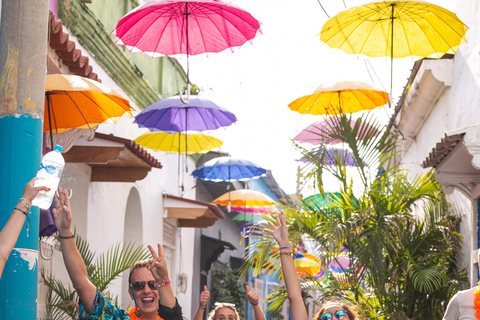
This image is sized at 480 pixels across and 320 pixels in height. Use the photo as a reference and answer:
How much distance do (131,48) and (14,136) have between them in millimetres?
4668

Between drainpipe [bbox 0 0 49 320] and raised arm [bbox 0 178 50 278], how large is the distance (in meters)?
1.18

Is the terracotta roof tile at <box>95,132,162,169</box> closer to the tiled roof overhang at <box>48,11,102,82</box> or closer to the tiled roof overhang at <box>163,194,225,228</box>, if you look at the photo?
the tiled roof overhang at <box>48,11,102,82</box>

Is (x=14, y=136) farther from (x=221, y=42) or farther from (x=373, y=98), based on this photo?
(x=373, y=98)

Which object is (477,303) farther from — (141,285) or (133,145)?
(133,145)

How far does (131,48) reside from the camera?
8672 millimetres

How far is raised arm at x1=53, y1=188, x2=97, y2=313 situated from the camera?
138 inches

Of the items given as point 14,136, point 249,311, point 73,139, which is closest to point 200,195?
point 249,311

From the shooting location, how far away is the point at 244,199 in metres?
17.0

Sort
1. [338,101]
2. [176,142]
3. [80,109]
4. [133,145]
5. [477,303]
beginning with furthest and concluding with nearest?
[176,142], [338,101], [133,145], [80,109], [477,303]

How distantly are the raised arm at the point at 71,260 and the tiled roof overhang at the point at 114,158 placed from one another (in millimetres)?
4461

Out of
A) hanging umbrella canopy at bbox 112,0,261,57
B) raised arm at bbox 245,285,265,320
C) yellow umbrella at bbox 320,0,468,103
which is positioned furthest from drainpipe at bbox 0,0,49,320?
yellow umbrella at bbox 320,0,468,103

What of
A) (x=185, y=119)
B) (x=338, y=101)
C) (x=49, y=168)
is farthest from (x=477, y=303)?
(x=185, y=119)

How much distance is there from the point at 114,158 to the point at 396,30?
356 cm

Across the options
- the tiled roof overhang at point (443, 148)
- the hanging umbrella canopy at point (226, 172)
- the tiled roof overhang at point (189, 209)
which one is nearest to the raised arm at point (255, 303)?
the tiled roof overhang at point (443, 148)
